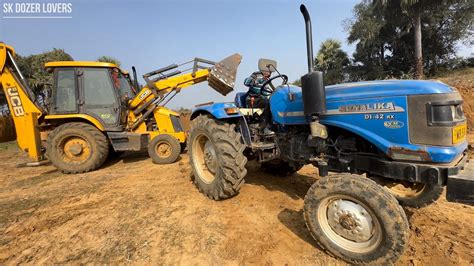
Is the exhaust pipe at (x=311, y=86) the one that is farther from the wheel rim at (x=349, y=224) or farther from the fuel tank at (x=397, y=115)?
the wheel rim at (x=349, y=224)

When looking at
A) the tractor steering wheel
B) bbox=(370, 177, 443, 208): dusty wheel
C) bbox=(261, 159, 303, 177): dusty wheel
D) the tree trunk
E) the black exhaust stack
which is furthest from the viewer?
the tree trunk

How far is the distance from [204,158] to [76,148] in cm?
375

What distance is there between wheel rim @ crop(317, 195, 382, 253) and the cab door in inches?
214

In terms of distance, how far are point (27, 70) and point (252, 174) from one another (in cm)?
2369

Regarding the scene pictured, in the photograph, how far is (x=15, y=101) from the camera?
5.91m

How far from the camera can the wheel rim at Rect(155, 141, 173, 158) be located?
20.3ft

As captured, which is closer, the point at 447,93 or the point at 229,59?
the point at 447,93

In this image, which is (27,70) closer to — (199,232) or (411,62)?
(199,232)

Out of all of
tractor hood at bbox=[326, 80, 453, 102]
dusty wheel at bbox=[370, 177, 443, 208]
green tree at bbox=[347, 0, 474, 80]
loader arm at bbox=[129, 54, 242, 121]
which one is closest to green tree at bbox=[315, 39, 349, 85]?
green tree at bbox=[347, 0, 474, 80]

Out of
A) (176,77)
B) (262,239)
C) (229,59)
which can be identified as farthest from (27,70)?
(262,239)

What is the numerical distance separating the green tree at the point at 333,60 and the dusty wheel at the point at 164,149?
722 inches

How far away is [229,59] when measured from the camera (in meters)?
5.75

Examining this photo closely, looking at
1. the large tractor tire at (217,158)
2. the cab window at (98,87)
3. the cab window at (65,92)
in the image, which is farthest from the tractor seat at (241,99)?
the cab window at (65,92)

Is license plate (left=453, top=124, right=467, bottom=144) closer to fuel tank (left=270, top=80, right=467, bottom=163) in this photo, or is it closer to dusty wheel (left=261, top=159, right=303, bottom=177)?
fuel tank (left=270, top=80, right=467, bottom=163)
